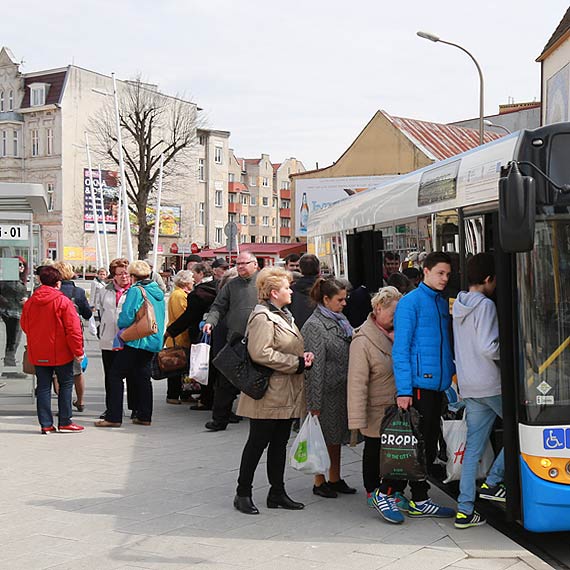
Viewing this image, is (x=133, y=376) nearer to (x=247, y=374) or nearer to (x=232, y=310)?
(x=232, y=310)

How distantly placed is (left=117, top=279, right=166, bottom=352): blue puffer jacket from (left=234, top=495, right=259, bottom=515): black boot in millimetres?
4050

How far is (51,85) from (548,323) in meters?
68.4

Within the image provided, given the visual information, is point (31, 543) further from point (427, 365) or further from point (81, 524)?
point (427, 365)

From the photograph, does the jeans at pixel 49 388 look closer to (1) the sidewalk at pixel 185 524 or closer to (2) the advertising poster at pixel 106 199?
(1) the sidewalk at pixel 185 524

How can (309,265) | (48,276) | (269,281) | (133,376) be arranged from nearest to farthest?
(269,281) → (309,265) → (48,276) → (133,376)

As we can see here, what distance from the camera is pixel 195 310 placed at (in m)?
11.8

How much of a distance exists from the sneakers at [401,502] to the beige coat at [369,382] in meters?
0.46

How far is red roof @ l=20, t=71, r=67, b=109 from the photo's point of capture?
6919 centimetres

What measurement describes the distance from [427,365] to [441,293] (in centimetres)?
57

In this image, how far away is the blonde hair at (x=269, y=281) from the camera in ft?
22.7

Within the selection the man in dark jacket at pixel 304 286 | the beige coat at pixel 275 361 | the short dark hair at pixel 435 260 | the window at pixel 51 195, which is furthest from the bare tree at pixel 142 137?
the short dark hair at pixel 435 260

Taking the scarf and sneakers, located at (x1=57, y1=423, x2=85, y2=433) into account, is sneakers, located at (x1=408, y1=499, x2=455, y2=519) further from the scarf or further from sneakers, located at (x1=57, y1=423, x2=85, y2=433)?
sneakers, located at (x1=57, y1=423, x2=85, y2=433)

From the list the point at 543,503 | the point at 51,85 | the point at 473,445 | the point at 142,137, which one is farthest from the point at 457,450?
the point at 51,85

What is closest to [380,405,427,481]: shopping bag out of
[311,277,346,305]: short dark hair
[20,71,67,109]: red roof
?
[311,277,346,305]: short dark hair
